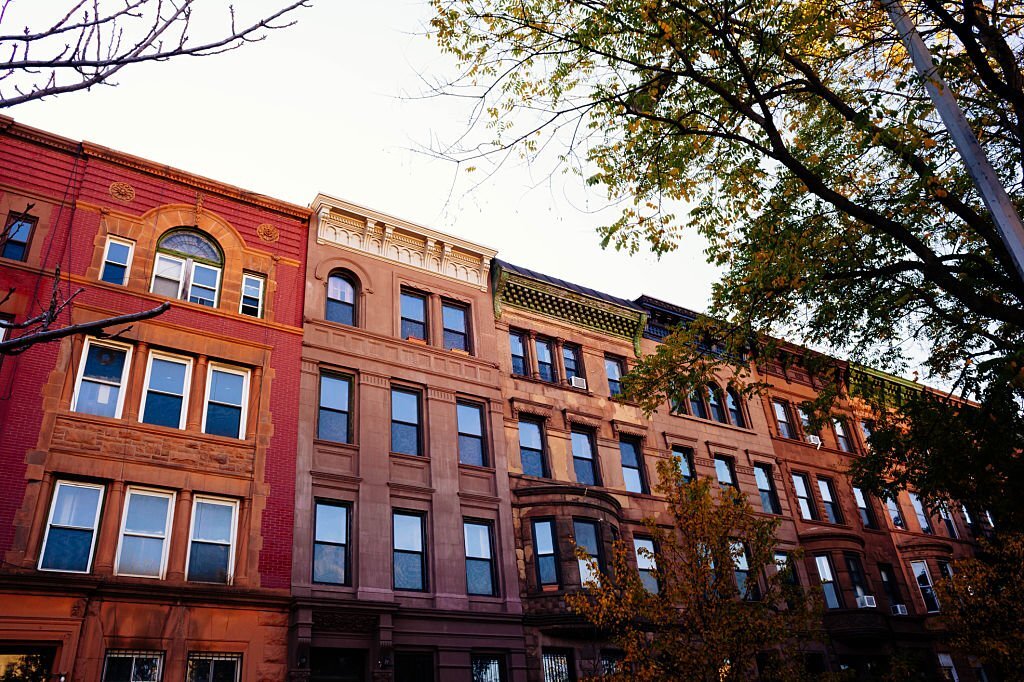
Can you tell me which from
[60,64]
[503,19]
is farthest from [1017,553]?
[60,64]

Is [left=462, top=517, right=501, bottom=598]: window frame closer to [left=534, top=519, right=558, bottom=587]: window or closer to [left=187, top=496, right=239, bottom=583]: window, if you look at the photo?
[left=534, top=519, right=558, bottom=587]: window

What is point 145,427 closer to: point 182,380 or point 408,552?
point 182,380

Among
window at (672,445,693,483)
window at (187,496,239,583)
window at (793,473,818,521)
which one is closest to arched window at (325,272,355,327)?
window at (187,496,239,583)

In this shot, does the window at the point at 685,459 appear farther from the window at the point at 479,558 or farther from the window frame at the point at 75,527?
the window frame at the point at 75,527

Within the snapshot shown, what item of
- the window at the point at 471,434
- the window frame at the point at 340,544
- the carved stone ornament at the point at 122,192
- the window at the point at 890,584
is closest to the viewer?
the window frame at the point at 340,544

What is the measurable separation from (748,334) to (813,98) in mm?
4296

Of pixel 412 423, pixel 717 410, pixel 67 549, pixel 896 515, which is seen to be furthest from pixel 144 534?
pixel 896 515

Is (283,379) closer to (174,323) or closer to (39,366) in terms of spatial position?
(174,323)

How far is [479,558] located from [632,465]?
7005 millimetres

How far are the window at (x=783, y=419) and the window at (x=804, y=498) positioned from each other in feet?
5.86

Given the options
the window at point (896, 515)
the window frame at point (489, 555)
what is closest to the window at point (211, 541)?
the window frame at point (489, 555)

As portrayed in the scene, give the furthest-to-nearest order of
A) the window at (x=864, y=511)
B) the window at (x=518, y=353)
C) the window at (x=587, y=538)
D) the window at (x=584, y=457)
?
the window at (x=864, y=511), the window at (x=518, y=353), the window at (x=584, y=457), the window at (x=587, y=538)

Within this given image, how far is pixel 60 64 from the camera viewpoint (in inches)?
212

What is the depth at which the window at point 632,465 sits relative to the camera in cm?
2466
